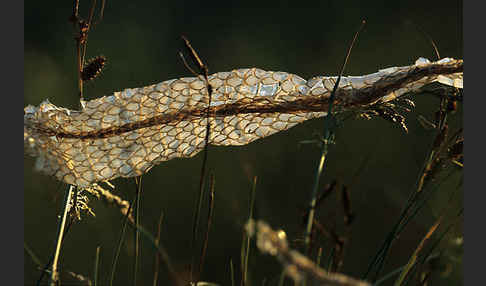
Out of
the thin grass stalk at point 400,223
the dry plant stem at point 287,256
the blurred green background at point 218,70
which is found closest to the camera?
the dry plant stem at point 287,256

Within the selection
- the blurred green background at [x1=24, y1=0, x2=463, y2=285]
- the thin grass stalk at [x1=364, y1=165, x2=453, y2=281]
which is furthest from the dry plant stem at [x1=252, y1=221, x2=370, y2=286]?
the blurred green background at [x1=24, y1=0, x2=463, y2=285]

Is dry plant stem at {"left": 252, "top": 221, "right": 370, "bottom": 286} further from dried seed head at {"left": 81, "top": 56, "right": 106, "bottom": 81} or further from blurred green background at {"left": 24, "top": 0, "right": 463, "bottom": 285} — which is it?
blurred green background at {"left": 24, "top": 0, "right": 463, "bottom": 285}

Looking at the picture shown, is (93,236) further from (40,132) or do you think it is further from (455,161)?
(455,161)

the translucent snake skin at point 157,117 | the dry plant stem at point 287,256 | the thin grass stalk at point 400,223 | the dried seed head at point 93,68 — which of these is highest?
the dried seed head at point 93,68

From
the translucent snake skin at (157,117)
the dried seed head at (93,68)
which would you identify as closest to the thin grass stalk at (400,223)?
the translucent snake skin at (157,117)

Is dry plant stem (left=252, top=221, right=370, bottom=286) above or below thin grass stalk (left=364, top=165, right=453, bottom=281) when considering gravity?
above

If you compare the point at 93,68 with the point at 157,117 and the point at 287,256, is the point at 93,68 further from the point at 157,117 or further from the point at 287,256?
the point at 287,256

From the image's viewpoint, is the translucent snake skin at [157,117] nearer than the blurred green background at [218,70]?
Yes

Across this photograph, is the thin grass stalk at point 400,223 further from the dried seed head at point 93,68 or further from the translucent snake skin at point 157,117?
the dried seed head at point 93,68

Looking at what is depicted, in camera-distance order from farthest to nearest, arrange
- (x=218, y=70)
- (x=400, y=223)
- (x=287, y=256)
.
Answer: (x=218, y=70)
(x=400, y=223)
(x=287, y=256)

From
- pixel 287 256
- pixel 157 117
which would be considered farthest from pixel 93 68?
pixel 287 256
